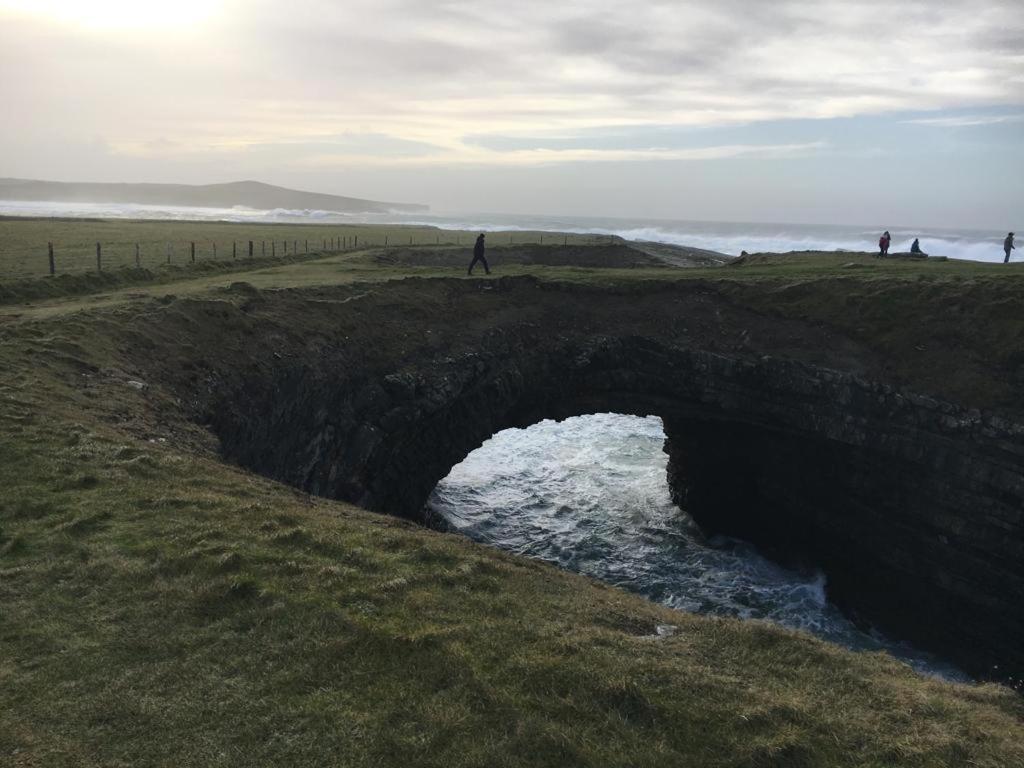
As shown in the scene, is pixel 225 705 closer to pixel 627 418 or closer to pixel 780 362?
pixel 780 362

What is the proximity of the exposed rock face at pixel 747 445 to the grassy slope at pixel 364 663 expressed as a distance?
8.62 m

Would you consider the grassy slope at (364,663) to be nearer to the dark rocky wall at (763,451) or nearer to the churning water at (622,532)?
the dark rocky wall at (763,451)

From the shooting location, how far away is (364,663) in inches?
291

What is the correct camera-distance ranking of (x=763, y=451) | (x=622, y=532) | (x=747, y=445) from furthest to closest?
(x=747, y=445)
(x=622, y=532)
(x=763, y=451)

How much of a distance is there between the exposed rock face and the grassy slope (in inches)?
339

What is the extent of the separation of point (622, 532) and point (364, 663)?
2302 centimetres

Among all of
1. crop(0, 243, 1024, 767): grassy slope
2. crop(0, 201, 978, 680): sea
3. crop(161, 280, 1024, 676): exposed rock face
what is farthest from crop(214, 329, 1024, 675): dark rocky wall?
crop(0, 243, 1024, 767): grassy slope

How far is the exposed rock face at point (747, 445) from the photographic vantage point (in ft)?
69.9

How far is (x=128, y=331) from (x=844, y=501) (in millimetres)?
25662

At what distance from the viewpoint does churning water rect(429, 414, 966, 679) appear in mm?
24094

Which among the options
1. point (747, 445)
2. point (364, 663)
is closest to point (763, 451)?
point (747, 445)

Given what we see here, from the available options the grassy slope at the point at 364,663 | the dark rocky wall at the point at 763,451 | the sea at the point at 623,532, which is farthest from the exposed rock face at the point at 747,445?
the grassy slope at the point at 364,663

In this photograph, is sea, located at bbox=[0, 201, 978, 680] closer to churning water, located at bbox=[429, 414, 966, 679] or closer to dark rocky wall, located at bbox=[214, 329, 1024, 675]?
churning water, located at bbox=[429, 414, 966, 679]

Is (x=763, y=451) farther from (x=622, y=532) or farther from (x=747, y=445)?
(x=622, y=532)
